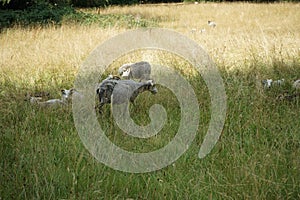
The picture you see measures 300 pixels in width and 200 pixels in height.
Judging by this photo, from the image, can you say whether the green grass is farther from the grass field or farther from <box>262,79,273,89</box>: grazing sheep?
<box>262,79,273,89</box>: grazing sheep

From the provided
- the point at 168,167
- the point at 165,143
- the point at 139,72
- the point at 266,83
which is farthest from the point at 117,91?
the point at 266,83

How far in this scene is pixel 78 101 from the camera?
3691mm

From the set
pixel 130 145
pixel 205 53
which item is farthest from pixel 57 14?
pixel 130 145

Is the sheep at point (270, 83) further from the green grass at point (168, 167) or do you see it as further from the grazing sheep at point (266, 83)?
the green grass at point (168, 167)

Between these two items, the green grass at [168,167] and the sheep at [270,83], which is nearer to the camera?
the green grass at [168,167]

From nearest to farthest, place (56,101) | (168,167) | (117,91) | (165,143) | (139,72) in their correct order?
(168,167)
(165,143)
(117,91)
(56,101)
(139,72)

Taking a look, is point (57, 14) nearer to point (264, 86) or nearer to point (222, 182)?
point (264, 86)

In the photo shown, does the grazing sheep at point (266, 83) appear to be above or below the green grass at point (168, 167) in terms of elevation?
above

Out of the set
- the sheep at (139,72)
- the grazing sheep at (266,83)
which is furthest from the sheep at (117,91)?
the grazing sheep at (266,83)

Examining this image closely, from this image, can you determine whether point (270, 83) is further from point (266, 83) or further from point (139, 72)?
point (139, 72)

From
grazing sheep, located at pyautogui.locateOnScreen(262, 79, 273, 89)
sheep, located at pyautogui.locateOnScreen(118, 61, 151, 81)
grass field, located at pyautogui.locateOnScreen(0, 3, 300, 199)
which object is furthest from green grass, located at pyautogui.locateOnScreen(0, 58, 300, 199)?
sheep, located at pyautogui.locateOnScreen(118, 61, 151, 81)

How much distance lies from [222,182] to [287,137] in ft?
2.69

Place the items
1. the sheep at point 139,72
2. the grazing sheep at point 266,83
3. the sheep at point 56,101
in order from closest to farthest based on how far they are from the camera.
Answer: the sheep at point 56,101, the grazing sheep at point 266,83, the sheep at point 139,72

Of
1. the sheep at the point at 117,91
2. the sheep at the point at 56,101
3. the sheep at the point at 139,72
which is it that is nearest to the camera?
the sheep at the point at 117,91
